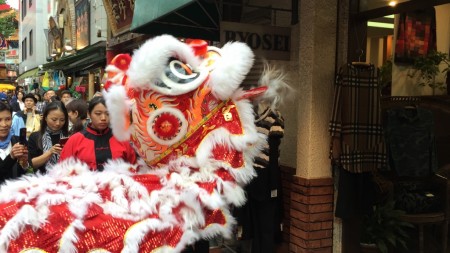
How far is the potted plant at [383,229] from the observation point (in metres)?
4.61

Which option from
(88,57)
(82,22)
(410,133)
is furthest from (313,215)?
(82,22)

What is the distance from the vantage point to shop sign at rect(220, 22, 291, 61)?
178 inches

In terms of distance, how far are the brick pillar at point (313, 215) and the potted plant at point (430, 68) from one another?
2.36m

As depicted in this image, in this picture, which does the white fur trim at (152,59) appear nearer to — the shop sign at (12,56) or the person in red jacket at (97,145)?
the person in red jacket at (97,145)

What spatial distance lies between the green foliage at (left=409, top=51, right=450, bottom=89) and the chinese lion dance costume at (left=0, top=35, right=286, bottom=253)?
3910 mm

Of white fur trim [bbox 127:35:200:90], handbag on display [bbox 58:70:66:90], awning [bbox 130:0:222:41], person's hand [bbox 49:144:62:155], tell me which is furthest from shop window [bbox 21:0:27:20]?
white fur trim [bbox 127:35:200:90]

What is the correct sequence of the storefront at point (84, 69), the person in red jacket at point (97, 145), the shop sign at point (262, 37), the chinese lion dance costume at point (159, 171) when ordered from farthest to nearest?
the storefront at point (84, 69)
the shop sign at point (262, 37)
the person in red jacket at point (97, 145)
the chinese lion dance costume at point (159, 171)

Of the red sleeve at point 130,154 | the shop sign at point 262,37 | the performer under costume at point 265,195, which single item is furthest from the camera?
the shop sign at point 262,37

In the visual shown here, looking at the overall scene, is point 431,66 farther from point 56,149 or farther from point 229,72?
point 56,149

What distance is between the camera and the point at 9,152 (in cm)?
Answer: 367

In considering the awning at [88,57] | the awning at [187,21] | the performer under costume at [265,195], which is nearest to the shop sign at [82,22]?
the awning at [88,57]

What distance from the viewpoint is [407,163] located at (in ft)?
15.5

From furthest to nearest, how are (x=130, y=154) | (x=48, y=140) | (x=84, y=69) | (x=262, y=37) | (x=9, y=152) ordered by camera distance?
(x=84, y=69)
(x=262, y=37)
(x=48, y=140)
(x=9, y=152)
(x=130, y=154)

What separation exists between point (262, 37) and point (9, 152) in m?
2.73
